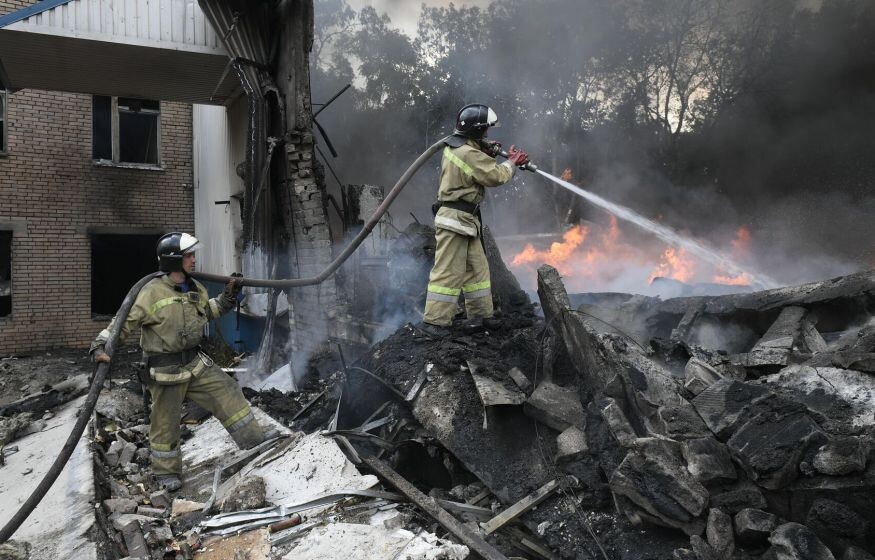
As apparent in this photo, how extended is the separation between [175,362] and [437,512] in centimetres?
260

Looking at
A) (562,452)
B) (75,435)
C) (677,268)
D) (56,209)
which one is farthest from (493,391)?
(56,209)

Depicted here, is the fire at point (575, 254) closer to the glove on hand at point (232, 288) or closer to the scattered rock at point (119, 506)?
the glove on hand at point (232, 288)

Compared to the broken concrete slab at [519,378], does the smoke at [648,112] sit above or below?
above

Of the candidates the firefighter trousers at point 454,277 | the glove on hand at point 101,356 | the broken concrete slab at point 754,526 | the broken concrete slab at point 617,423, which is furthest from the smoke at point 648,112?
the glove on hand at point 101,356

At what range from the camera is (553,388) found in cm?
396

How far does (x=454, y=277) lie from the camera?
16.4 feet

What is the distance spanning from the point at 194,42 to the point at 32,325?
6.75 metres

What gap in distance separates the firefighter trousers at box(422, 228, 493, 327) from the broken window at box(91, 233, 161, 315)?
29.8 ft

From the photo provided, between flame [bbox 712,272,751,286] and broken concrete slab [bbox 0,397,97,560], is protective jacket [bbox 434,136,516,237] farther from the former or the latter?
flame [bbox 712,272,751,286]

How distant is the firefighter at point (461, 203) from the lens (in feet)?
16.2

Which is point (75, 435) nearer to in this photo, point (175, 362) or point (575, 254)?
point (175, 362)

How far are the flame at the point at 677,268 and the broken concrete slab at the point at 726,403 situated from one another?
840cm

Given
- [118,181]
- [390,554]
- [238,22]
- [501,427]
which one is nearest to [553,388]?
[501,427]

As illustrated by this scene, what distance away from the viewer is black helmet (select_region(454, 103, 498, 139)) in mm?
4996
